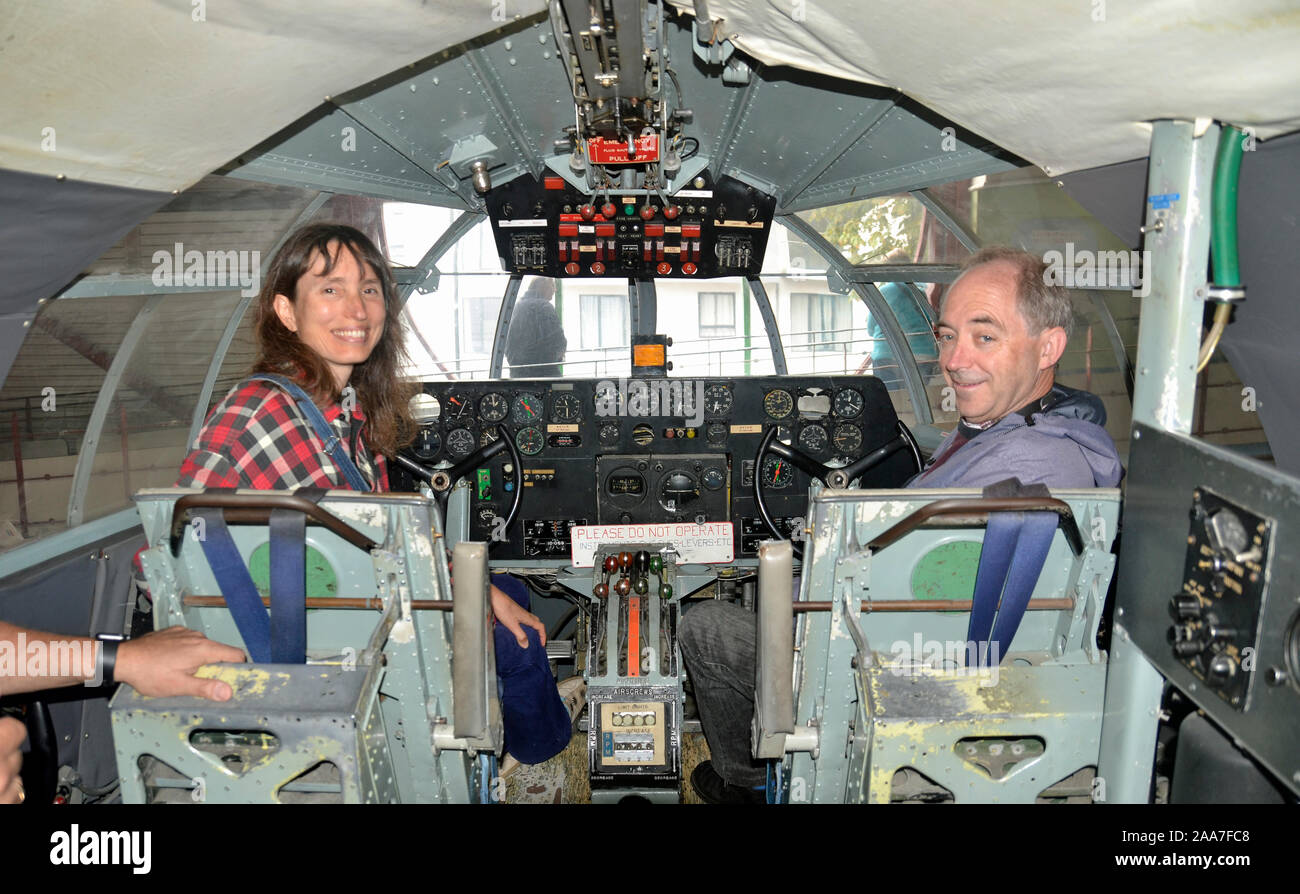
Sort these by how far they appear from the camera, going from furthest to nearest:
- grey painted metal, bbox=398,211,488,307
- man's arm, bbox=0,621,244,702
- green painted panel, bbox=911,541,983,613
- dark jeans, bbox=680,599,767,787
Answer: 1. grey painted metal, bbox=398,211,488,307
2. dark jeans, bbox=680,599,767,787
3. green painted panel, bbox=911,541,983,613
4. man's arm, bbox=0,621,244,702

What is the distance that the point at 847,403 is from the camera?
4031 mm

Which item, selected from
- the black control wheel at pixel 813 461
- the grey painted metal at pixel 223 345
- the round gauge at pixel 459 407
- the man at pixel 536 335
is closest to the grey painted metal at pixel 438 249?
the man at pixel 536 335

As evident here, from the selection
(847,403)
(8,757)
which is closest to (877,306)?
(847,403)

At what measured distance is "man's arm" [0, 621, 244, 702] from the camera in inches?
62.7

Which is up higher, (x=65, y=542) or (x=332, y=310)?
(x=332, y=310)

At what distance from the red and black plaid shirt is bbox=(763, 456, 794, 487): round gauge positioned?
2333mm

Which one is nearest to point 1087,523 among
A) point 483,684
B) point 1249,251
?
point 1249,251

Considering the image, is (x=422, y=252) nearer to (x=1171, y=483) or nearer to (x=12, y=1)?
(x=12, y=1)

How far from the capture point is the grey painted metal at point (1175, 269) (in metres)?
1.41

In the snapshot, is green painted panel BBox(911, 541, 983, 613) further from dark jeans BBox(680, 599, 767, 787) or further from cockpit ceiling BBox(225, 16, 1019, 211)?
cockpit ceiling BBox(225, 16, 1019, 211)

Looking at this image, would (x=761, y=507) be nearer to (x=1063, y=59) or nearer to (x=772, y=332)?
(x=772, y=332)

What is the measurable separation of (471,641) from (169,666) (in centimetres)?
55

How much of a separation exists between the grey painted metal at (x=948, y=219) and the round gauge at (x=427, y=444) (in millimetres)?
2438

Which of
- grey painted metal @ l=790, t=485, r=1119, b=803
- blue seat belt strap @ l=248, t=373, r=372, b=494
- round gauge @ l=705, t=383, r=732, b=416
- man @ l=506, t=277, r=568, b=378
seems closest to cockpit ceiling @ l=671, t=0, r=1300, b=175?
grey painted metal @ l=790, t=485, r=1119, b=803
